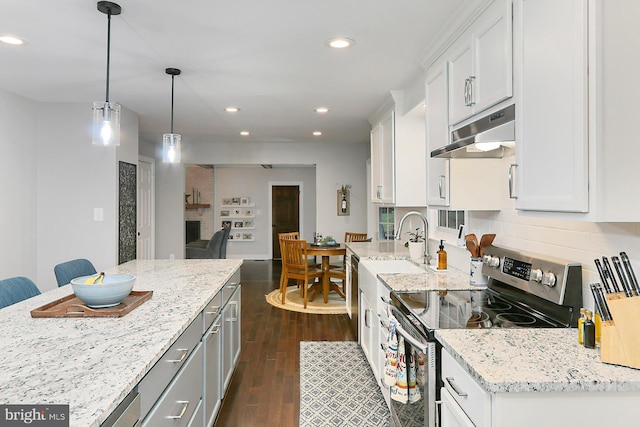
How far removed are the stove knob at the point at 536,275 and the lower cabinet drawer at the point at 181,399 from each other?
1.54 m

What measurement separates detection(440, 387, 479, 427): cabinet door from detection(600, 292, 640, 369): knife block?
1.48ft

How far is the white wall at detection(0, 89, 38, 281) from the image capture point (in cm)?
378

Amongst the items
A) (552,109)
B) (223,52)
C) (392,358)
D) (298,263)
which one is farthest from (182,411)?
(298,263)

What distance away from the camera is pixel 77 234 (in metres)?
4.32

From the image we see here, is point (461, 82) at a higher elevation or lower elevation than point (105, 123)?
higher

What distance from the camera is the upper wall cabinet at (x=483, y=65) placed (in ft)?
5.52

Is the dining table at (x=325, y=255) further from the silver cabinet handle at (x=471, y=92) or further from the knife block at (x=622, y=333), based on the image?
the knife block at (x=622, y=333)

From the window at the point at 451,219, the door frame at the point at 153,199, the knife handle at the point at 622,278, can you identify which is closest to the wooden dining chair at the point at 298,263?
the window at the point at 451,219

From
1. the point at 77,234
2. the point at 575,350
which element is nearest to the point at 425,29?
the point at 575,350

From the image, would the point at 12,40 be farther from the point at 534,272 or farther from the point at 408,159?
the point at 534,272

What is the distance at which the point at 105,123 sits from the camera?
226cm

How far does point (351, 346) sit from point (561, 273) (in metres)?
2.58

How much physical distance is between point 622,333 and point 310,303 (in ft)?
15.0

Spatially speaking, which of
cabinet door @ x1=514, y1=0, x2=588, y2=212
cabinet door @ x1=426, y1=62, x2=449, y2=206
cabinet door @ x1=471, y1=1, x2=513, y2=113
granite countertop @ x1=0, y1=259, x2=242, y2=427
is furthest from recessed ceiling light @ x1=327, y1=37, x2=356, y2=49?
granite countertop @ x1=0, y1=259, x2=242, y2=427
